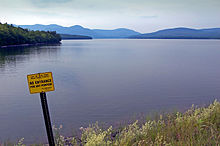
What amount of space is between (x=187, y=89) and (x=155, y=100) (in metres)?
6.95

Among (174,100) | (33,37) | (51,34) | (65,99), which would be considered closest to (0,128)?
(65,99)

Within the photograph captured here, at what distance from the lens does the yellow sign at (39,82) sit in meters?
4.83

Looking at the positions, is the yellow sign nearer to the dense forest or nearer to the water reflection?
the water reflection

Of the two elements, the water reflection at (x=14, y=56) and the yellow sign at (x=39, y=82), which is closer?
the yellow sign at (x=39, y=82)

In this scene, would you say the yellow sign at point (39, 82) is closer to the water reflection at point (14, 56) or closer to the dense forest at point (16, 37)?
the water reflection at point (14, 56)

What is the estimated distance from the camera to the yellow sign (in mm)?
4832

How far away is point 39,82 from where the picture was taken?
4.89 metres

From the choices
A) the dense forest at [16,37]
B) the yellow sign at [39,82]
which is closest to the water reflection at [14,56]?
the dense forest at [16,37]

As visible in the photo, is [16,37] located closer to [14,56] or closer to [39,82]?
[14,56]

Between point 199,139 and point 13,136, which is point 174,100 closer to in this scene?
point 199,139

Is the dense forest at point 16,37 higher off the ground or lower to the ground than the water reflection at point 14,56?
higher

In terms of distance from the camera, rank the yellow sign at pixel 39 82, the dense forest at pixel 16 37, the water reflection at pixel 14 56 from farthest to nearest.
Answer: the dense forest at pixel 16 37 < the water reflection at pixel 14 56 < the yellow sign at pixel 39 82

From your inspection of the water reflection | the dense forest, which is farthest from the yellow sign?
the dense forest

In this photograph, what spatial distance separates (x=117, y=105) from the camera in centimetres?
1889
